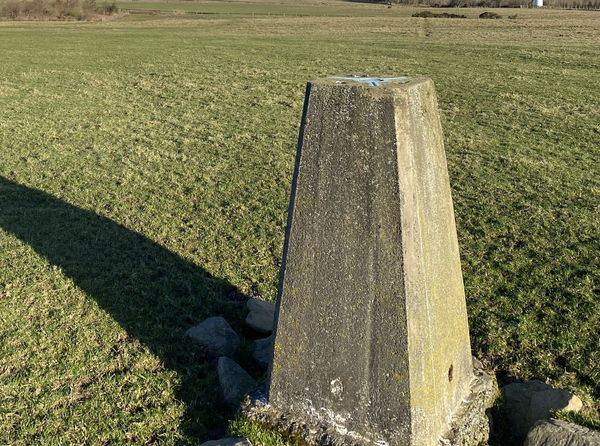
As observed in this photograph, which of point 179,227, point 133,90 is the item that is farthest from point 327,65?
point 179,227

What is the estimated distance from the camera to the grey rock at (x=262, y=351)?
562 centimetres

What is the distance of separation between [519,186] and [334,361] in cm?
825

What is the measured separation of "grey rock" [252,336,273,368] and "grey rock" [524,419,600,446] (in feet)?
8.04

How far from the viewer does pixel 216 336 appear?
19.6ft

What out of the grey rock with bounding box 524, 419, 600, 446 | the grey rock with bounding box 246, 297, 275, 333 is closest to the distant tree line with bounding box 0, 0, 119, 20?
the grey rock with bounding box 246, 297, 275, 333

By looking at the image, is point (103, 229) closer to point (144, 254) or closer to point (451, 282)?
point (144, 254)

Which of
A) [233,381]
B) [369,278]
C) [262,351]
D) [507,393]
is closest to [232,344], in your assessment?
[262,351]

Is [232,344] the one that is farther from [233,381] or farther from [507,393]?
[507,393]

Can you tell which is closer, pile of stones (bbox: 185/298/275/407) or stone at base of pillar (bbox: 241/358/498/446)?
stone at base of pillar (bbox: 241/358/498/446)

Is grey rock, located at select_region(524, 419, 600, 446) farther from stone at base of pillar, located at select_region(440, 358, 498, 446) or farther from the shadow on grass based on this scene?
the shadow on grass

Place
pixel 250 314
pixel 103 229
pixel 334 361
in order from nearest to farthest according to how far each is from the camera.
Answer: pixel 334 361
pixel 250 314
pixel 103 229

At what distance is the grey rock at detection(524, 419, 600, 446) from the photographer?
150 inches

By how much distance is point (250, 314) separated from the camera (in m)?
6.35

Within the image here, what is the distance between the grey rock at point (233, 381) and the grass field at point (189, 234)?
4.7 inches
